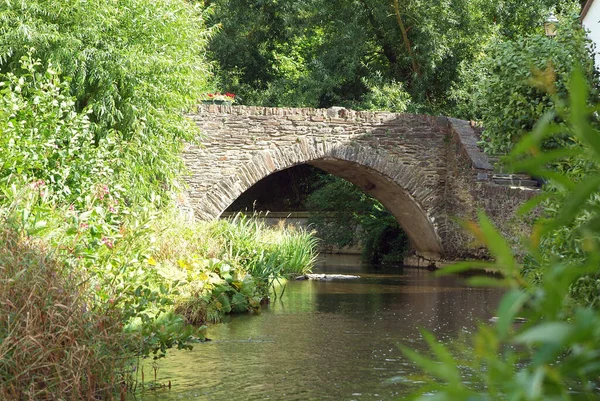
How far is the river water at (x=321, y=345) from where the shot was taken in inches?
213

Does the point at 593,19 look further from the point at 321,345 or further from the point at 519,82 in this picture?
the point at 321,345

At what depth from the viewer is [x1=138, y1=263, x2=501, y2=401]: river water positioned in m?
5.42

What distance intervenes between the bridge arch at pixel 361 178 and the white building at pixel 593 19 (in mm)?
3909

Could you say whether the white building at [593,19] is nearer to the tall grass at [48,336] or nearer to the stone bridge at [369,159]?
the stone bridge at [369,159]

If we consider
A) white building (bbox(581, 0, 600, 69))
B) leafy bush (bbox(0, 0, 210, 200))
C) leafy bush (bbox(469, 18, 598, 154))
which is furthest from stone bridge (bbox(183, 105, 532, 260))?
leafy bush (bbox(469, 18, 598, 154))

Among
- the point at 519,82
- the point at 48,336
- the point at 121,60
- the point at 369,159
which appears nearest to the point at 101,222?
the point at 48,336

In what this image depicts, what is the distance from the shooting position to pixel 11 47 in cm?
1078

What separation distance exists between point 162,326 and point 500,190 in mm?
10404

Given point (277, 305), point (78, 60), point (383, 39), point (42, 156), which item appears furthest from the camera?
point (383, 39)

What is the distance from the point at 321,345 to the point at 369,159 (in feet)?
29.3

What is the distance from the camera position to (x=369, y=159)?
52.4 feet

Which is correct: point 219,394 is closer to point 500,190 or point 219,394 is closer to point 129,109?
point 129,109

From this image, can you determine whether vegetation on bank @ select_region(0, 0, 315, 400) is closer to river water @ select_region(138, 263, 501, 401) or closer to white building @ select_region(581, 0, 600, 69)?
river water @ select_region(138, 263, 501, 401)

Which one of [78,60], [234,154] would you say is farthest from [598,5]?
[78,60]
